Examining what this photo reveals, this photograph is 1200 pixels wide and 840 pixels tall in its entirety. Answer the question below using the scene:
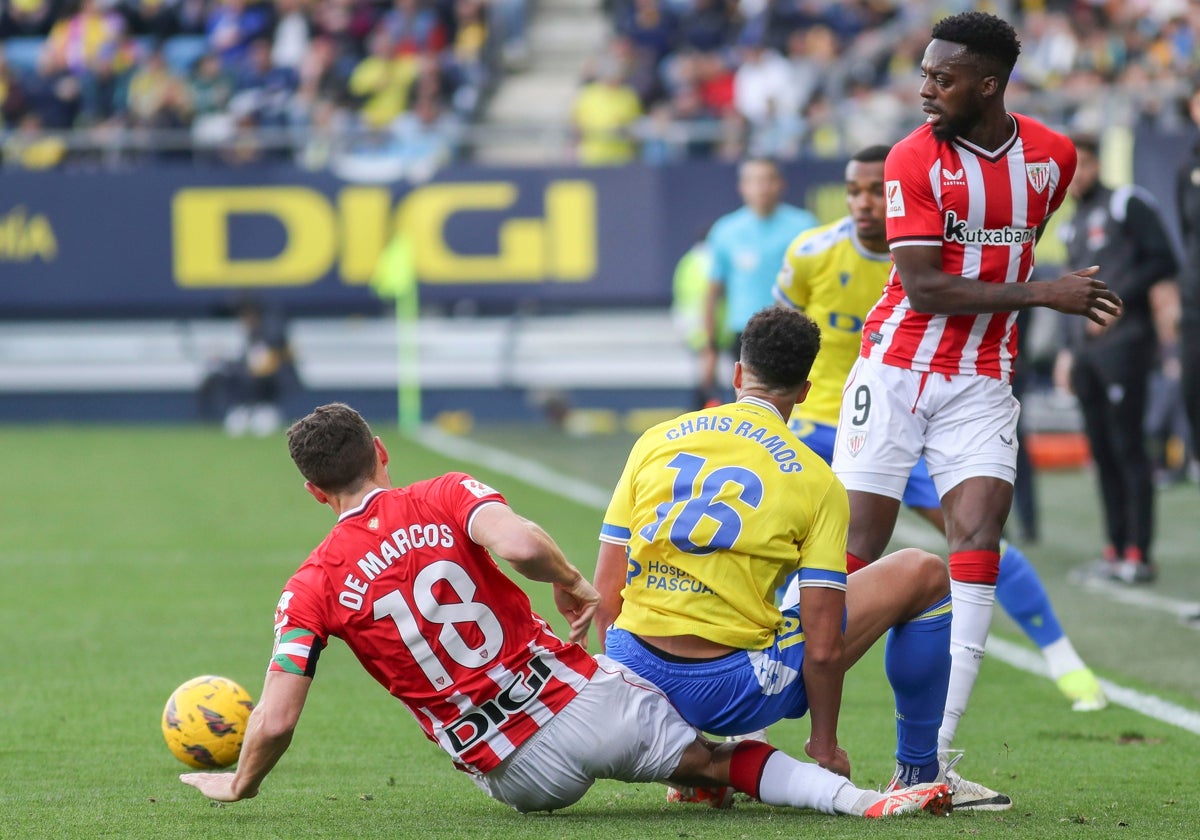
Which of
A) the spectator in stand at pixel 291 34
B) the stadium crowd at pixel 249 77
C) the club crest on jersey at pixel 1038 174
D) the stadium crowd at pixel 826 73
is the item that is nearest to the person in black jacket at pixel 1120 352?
the club crest on jersey at pixel 1038 174

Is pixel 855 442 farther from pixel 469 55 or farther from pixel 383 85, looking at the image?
pixel 469 55

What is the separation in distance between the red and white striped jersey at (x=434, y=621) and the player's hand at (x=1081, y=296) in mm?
1800

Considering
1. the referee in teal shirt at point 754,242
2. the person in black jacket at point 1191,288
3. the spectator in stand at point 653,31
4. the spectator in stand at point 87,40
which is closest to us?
the person in black jacket at point 1191,288

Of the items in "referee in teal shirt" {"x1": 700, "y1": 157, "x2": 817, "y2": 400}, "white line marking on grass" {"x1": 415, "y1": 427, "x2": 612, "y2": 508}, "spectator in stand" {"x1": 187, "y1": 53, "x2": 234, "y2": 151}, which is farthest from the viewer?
"spectator in stand" {"x1": 187, "y1": 53, "x2": 234, "y2": 151}

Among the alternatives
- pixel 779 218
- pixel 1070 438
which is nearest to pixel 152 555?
pixel 779 218

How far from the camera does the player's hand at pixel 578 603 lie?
4.42m

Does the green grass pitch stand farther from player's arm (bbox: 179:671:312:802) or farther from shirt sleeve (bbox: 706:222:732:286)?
shirt sleeve (bbox: 706:222:732:286)

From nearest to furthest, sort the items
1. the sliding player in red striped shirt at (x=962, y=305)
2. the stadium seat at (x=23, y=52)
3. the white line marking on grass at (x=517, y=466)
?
the sliding player in red striped shirt at (x=962, y=305) → the white line marking on grass at (x=517, y=466) → the stadium seat at (x=23, y=52)

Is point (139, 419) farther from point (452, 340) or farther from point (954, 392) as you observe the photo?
point (954, 392)

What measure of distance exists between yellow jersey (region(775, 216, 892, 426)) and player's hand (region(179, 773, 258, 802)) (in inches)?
121

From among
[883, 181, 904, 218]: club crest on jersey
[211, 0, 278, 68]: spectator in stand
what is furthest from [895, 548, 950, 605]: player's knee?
[211, 0, 278, 68]: spectator in stand

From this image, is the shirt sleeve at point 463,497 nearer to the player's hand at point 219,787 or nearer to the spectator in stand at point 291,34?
the player's hand at point 219,787

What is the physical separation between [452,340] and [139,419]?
13.8ft

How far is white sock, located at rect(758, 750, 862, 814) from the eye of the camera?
4547 millimetres
